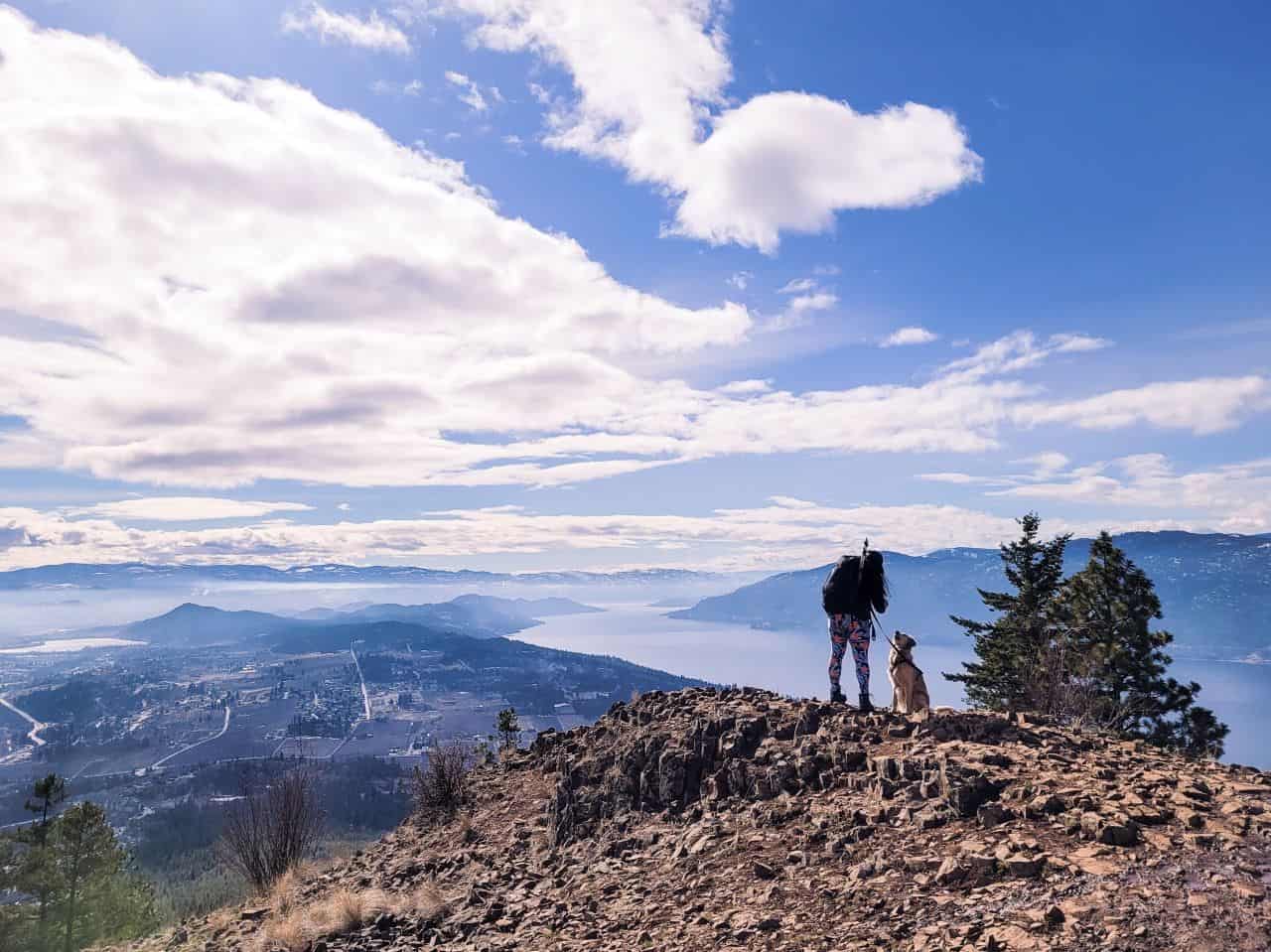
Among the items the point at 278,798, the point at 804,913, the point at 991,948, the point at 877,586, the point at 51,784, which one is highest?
the point at 877,586

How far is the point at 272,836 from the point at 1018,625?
3218 cm

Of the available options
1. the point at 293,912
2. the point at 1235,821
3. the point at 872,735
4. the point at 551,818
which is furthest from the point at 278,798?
the point at 1235,821

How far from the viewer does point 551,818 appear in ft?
46.8

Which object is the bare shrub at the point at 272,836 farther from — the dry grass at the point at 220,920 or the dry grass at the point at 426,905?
the dry grass at the point at 426,905

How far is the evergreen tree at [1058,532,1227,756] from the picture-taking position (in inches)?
1104

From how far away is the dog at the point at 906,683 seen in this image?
43.1ft

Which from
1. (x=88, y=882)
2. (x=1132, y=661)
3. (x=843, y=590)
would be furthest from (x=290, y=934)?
(x=1132, y=661)

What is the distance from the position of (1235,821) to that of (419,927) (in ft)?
35.2

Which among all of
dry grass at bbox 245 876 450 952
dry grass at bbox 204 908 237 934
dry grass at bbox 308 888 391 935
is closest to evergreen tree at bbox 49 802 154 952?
dry grass at bbox 204 908 237 934

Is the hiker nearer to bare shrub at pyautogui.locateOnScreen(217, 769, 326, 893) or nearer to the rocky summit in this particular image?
the rocky summit

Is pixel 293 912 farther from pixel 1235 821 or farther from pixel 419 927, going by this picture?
pixel 1235 821

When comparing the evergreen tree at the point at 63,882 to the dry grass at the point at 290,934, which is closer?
the dry grass at the point at 290,934

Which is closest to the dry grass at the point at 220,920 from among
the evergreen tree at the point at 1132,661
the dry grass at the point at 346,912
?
the dry grass at the point at 346,912

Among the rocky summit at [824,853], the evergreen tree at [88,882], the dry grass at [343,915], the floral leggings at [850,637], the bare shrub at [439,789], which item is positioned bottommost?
the evergreen tree at [88,882]
